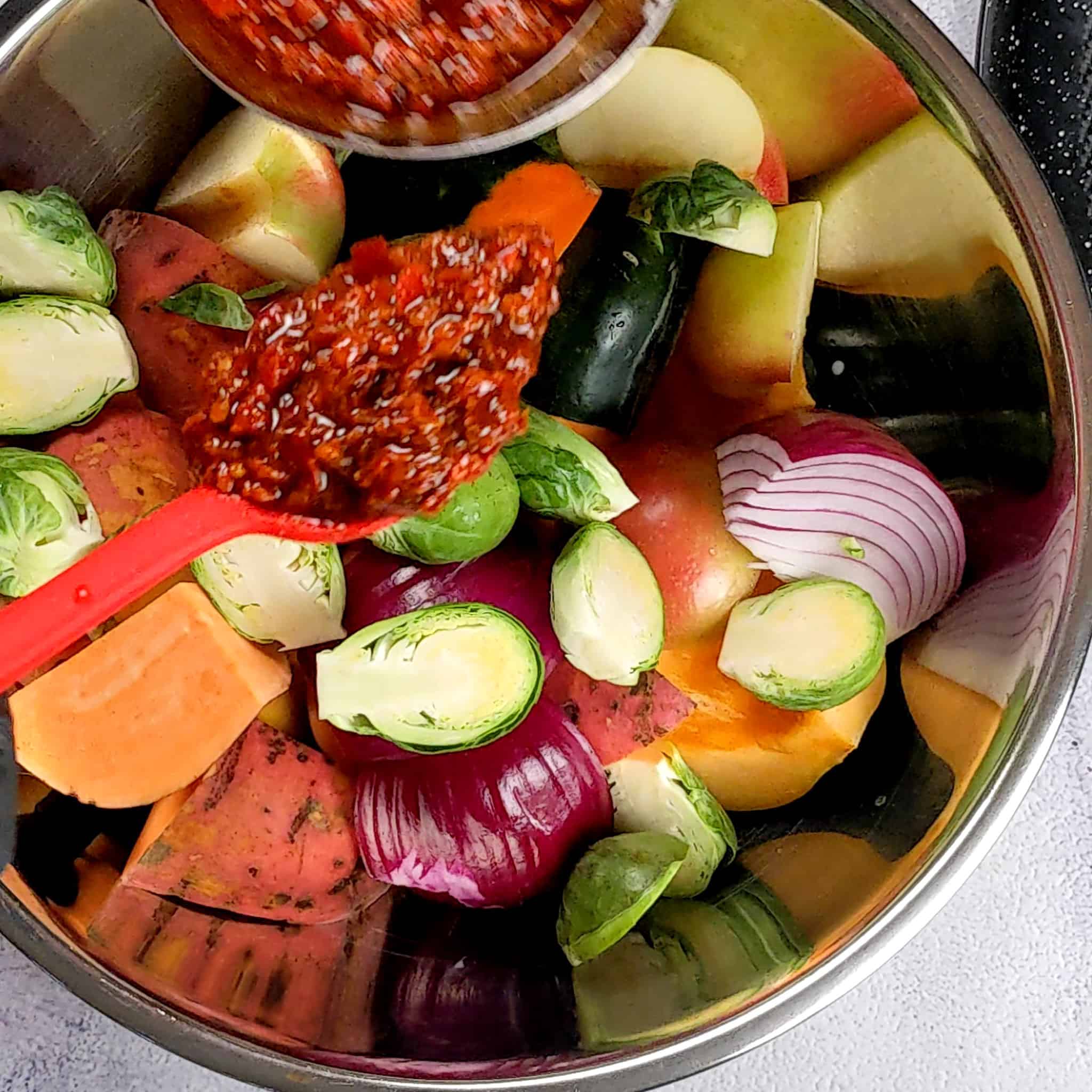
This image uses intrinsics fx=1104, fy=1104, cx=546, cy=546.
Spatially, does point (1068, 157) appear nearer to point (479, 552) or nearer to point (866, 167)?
point (866, 167)

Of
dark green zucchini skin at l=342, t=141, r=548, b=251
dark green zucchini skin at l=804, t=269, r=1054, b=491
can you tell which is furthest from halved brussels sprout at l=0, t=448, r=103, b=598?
dark green zucchini skin at l=804, t=269, r=1054, b=491

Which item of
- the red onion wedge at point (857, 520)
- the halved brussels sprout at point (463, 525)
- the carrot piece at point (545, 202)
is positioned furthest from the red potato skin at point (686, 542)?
the carrot piece at point (545, 202)

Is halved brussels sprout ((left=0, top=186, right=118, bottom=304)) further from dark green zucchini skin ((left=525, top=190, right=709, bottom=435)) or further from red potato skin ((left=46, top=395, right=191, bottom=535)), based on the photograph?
dark green zucchini skin ((left=525, top=190, right=709, bottom=435))

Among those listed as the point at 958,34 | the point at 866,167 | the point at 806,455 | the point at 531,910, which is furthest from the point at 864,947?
the point at 958,34

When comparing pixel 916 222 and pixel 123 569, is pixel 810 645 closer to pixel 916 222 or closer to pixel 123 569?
pixel 916 222

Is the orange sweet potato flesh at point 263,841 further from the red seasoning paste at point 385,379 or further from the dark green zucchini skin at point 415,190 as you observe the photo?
the dark green zucchini skin at point 415,190
